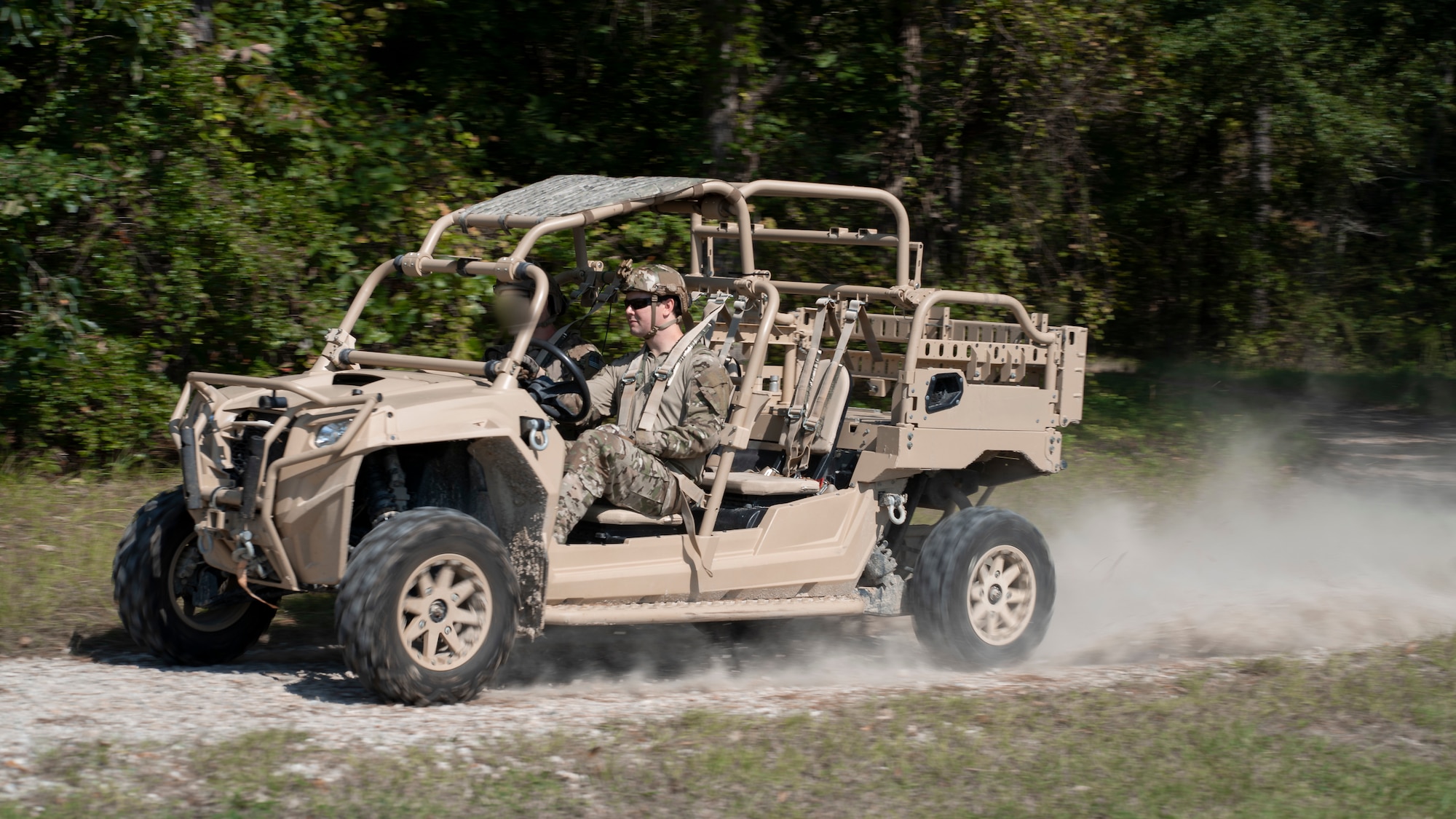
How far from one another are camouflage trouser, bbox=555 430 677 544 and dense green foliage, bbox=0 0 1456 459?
439 cm

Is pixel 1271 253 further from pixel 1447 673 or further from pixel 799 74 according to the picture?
pixel 1447 673

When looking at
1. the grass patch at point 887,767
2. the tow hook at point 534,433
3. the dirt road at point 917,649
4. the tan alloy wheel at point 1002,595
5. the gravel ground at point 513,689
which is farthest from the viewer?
the tan alloy wheel at point 1002,595

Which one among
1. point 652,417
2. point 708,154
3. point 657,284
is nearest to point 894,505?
point 652,417

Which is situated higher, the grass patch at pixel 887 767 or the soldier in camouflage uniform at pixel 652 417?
the soldier in camouflage uniform at pixel 652 417

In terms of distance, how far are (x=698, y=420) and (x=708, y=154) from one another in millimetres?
7170

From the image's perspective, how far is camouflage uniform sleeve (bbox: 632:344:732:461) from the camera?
6875 mm

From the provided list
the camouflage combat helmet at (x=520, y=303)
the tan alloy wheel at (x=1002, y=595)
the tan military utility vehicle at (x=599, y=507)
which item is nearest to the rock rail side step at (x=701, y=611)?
the tan military utility vehicle at (x=599, y=507)

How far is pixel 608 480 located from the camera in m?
6.65

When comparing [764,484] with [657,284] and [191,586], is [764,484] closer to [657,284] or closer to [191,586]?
[657,284]

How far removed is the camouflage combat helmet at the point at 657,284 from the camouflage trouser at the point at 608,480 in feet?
2.72

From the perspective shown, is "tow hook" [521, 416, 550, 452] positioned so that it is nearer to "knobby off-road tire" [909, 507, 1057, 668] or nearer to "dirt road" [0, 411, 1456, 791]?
"dirt road" [0, 411, 1456, 791]

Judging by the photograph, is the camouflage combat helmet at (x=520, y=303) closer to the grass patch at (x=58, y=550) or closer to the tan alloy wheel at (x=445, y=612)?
the tan alloy wheel at (x=445, y=612)

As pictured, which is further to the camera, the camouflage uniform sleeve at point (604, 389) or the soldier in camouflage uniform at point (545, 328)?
the camouflage uniform sleeve at point (604, 389)

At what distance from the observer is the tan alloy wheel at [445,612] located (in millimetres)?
5863
